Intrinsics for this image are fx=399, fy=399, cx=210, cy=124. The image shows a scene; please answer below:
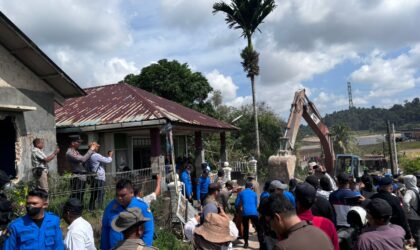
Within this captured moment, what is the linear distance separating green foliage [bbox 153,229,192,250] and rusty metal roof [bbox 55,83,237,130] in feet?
13.1

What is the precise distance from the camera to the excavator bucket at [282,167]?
15383mm

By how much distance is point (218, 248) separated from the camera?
4832 mm

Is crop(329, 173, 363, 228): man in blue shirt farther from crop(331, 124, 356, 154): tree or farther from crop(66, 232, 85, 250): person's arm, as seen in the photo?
crop(331, 124, 356, 154): tree

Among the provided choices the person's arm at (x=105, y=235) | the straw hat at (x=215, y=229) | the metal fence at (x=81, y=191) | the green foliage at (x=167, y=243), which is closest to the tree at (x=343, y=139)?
the green foliage at (x=167, y=243)

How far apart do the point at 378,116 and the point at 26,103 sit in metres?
122

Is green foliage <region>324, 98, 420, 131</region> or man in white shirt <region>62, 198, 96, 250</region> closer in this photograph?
man in white shirt <region>62, 198, 96, 250</region>

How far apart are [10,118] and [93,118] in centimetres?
356

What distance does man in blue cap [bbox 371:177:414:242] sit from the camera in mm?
5309

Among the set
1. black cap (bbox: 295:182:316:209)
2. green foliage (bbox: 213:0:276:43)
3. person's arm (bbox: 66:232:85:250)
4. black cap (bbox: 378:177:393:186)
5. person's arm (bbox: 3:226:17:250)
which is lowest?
person's arm (bbox: 66:232:85:250)

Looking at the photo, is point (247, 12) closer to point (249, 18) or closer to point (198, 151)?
point (249, 18)

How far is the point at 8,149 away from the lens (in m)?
10.1

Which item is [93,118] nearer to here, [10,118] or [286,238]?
[10,118]

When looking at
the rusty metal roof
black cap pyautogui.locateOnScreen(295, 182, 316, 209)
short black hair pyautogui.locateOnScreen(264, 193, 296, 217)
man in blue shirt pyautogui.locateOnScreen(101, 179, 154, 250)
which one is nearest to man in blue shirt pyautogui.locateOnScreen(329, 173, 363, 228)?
black cap pyautogui.locateOnScreen(295, 182, 316, 209)

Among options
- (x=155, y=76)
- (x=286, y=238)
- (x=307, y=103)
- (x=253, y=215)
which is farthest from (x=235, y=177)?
(x=286, y=238)
